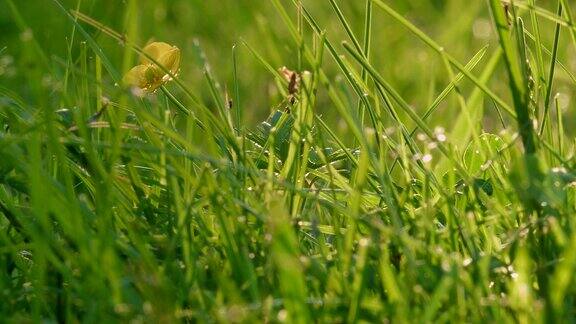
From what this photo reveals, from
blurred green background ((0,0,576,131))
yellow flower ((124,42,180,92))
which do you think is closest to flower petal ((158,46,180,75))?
yellow flower ((124,42,180,92))

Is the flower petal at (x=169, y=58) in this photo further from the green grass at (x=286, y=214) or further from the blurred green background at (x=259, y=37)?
the blurred green background at (x=259, y=37)

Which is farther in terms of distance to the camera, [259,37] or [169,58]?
[259,37]

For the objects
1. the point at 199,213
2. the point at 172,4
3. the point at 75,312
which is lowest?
the point at 75,312

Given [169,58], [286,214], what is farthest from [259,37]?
[286,214]

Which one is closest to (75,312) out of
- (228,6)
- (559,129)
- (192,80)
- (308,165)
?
(308,165)

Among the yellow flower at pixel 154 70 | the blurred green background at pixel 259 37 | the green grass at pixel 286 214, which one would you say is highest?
the blurred green background at pixel 259 37

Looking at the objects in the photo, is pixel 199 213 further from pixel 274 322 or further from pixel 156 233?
pixel 274 322

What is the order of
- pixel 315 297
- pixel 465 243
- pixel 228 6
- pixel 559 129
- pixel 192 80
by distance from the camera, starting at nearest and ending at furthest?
pixel 315 297, pixel 465 243, pixel 559 129, pixel 192 80, pixel 228 6

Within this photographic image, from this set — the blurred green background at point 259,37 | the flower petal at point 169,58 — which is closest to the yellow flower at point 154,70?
the flower petal at point 169,58

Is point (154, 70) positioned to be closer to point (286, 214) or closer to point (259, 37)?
point (286, 214)
